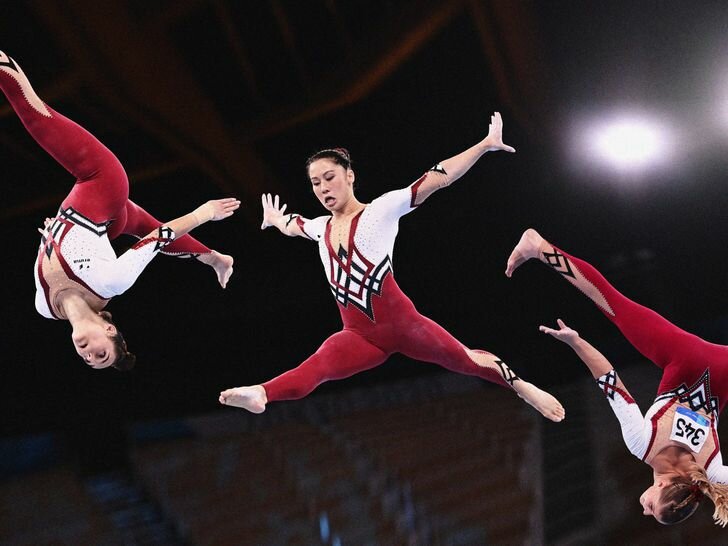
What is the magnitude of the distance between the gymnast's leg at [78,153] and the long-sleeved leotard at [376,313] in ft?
2.78

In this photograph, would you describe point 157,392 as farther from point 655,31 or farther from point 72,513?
point 655,31

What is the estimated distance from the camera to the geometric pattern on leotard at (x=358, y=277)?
313 cm

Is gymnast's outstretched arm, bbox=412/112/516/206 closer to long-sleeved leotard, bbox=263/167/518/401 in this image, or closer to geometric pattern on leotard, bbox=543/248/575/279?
long-sleeved leotard, bbox=263/167/518/401

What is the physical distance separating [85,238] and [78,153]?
33 cm

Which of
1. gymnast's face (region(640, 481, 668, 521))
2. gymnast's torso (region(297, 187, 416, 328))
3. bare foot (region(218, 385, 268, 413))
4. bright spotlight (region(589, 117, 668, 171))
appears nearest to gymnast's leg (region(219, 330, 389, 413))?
bare foot (region(218, 385, 268, 413))

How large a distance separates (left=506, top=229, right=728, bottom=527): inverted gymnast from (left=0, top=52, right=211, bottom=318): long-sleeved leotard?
1.54 meters

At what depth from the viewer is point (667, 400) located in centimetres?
322

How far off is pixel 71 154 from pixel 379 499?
2.47 m

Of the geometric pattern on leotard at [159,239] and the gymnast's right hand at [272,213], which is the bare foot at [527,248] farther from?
the geometric pattern on leotard at [159,239]

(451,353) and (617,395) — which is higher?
(451,353)

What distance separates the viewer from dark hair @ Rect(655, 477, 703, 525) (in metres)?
3.01

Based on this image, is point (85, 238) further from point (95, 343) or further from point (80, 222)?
point (95, 343)

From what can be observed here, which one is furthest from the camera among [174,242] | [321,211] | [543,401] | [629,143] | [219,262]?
[629,143]

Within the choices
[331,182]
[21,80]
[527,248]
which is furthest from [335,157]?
[21,80]
